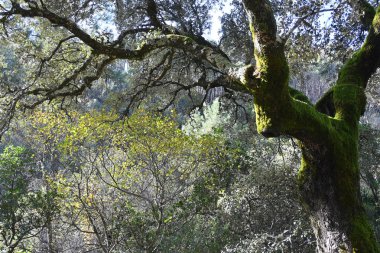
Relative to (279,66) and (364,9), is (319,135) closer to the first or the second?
(279,66)

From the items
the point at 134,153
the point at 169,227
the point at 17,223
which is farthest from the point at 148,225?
the point at 17,223

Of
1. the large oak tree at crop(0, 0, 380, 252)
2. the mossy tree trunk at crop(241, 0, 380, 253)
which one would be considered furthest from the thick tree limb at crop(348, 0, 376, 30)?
the mossy tree trunk at crop(241, 0, 380, 253)

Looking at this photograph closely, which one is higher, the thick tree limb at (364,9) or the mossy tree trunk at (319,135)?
the thick tree limb at (364,9)

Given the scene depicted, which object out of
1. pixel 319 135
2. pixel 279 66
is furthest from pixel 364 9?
pixel 279 66

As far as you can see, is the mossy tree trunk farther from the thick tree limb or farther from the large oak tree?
the thick tree limb

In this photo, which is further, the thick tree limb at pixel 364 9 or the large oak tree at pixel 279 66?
the thick tree limb at pixel 364 9

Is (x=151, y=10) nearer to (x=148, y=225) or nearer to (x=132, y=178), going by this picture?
(x=132, y=178)

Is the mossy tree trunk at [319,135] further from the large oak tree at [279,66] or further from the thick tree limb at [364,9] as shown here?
the thick tree limb at [364,9]

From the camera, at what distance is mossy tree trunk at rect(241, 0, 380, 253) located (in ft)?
8.76

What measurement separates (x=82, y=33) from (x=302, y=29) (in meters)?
4.14

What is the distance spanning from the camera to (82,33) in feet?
13.9

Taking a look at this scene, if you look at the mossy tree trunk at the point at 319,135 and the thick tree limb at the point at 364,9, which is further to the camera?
the thick tree limb at the point at 364,9

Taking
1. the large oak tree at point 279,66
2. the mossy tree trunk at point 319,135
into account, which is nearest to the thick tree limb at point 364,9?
the large oak tree at point 279,66

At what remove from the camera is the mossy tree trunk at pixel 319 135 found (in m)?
2.67
